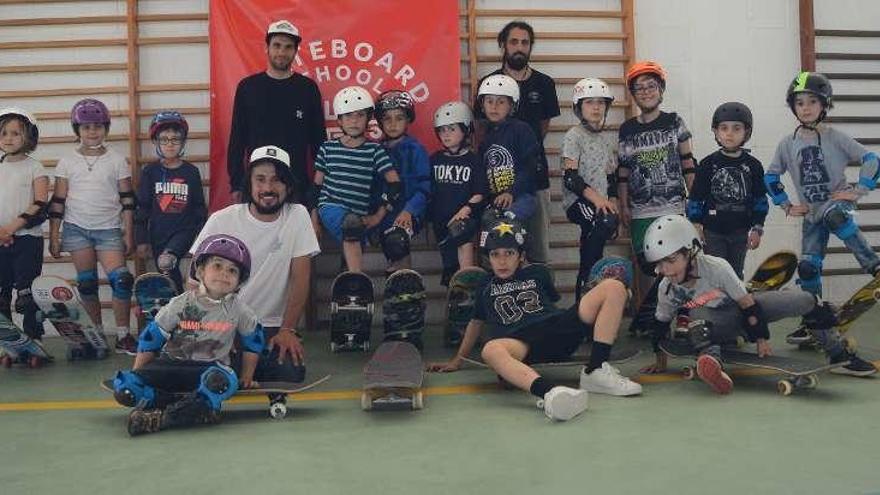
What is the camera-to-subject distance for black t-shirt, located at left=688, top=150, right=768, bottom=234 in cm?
433

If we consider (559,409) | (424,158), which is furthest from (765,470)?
(424,158)

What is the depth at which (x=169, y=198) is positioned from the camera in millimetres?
4672

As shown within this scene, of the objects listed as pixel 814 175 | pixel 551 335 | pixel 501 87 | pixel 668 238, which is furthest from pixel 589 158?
pixel 551 335

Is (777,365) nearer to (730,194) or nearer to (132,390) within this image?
(730,194)

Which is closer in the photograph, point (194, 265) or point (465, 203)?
point (194, 265)

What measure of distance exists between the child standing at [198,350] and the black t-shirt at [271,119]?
174cm

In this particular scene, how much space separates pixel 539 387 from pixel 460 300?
145 centimetres

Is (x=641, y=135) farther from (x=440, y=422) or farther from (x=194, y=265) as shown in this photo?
(x=194, y=265)

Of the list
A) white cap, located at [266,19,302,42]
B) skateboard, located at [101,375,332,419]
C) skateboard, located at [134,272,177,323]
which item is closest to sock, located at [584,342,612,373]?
skateboard, located at [101,375,332,419]

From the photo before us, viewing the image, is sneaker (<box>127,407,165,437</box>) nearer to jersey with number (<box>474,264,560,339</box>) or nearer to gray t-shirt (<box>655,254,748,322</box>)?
jersey with number (<box>474,264,560,339</box>)

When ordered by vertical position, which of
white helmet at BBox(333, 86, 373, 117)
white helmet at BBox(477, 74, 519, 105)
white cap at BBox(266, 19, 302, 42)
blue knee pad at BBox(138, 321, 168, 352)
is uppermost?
white cap at BBox(266, 19, 302, 42)

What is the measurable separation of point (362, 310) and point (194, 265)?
142cm

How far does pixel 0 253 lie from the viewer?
14.3 feet

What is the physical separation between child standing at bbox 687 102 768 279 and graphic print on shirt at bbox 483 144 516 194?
1.07m
